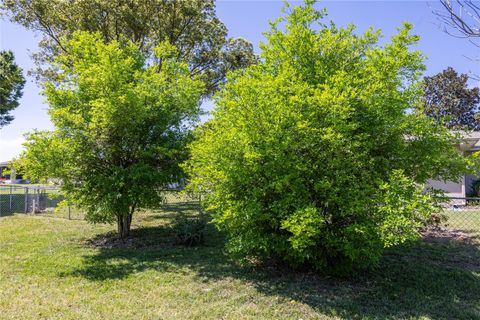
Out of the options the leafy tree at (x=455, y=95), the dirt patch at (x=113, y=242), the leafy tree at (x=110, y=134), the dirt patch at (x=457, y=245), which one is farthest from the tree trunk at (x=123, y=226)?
the leafy tree at (x=455, y=95)

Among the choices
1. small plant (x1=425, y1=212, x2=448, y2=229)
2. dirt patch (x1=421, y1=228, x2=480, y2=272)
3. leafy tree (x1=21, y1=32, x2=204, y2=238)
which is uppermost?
leafy tree (x1=21, y1=32, x2=204, y2=238)

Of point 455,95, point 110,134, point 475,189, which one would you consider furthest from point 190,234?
point 455,95

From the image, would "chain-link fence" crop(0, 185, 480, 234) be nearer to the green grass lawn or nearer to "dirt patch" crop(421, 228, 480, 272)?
"dirt patch" crop(421, 228, 480, 272)

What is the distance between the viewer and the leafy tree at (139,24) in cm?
1319

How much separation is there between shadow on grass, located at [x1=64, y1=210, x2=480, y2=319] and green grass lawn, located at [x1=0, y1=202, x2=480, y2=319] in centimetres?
1

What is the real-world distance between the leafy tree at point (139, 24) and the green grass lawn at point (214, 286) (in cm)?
736

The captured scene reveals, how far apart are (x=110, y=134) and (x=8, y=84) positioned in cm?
1563

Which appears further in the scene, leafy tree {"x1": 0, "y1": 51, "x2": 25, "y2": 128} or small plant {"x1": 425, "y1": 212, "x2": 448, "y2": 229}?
leafy tree {"x1": 0, "y1": 51, "x2": 25, "y2": 128}

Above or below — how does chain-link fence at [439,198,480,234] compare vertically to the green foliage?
below

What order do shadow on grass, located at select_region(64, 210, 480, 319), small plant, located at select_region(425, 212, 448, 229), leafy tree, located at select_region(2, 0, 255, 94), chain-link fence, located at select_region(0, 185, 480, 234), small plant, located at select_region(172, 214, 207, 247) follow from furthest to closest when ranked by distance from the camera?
1. leafy tree, located at select_region(2, 0, 255, 94)
2. chain-link fence, located at select_region(0, 185, 480, 234)
3. small plant, located at select_region(172, 214, 207, 247)
4. small plant, located at select_region(425, 212, 448, 229)
5. shadow on grass, located at select_region(64, 210, 480, 319)

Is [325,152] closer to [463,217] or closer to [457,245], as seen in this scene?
[457,245]

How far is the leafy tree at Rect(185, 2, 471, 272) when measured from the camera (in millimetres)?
4586

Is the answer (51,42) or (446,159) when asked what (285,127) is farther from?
(51,42)

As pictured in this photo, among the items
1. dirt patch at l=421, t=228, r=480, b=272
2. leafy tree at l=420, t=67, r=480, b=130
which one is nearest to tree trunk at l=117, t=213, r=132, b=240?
dirt patch at l=421, t=228, r=480, b=272
